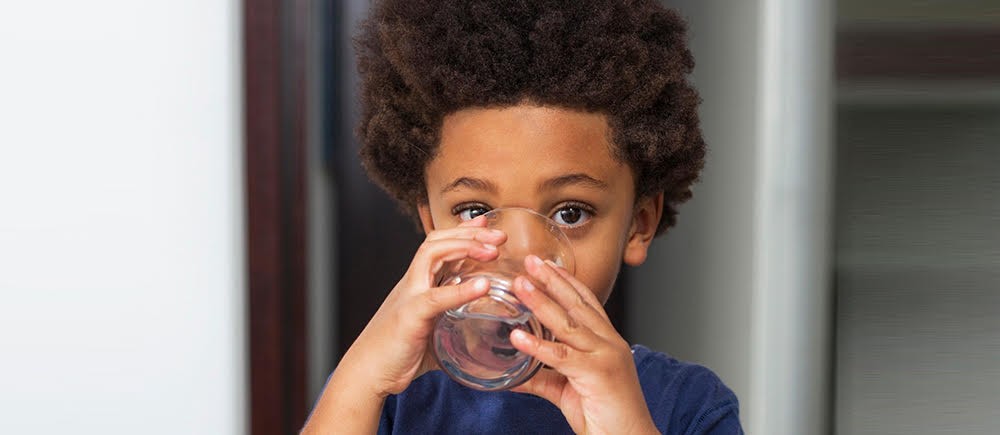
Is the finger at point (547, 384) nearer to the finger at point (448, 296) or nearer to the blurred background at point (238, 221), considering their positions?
the finger at point (448, 296)

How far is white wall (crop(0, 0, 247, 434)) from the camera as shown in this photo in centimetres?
117

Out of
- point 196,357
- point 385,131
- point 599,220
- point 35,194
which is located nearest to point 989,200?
point 599,220

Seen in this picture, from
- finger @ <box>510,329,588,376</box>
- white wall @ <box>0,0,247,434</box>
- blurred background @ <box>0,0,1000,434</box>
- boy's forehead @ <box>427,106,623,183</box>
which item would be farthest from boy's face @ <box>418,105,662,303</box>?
white wall @ <box>0,0,247,434</box>

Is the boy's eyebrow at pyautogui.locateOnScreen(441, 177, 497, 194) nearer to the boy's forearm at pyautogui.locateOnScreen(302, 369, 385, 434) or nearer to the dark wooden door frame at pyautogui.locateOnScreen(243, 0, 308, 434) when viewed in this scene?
the boy's forearm at pyautogui.locateOnScreen(302, 369, 385, 434)

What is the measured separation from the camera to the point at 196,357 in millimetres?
1195

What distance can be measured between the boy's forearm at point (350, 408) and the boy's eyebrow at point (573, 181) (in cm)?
17

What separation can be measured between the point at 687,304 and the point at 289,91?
527 mm

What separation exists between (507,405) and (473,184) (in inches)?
8.0

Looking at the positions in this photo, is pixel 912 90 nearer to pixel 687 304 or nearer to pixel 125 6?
pixel 687 304

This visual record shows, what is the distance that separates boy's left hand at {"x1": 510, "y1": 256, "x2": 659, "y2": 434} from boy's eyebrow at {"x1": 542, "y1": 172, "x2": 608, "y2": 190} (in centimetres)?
8

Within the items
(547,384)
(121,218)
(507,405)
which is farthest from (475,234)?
(121,218)

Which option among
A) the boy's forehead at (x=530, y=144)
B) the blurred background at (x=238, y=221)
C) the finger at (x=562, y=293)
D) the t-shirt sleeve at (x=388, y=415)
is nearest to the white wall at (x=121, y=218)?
the blurred background at (x=238, y=221)

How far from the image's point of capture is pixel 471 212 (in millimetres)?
719

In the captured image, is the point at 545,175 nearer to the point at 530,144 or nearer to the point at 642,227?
the point at 530,144
